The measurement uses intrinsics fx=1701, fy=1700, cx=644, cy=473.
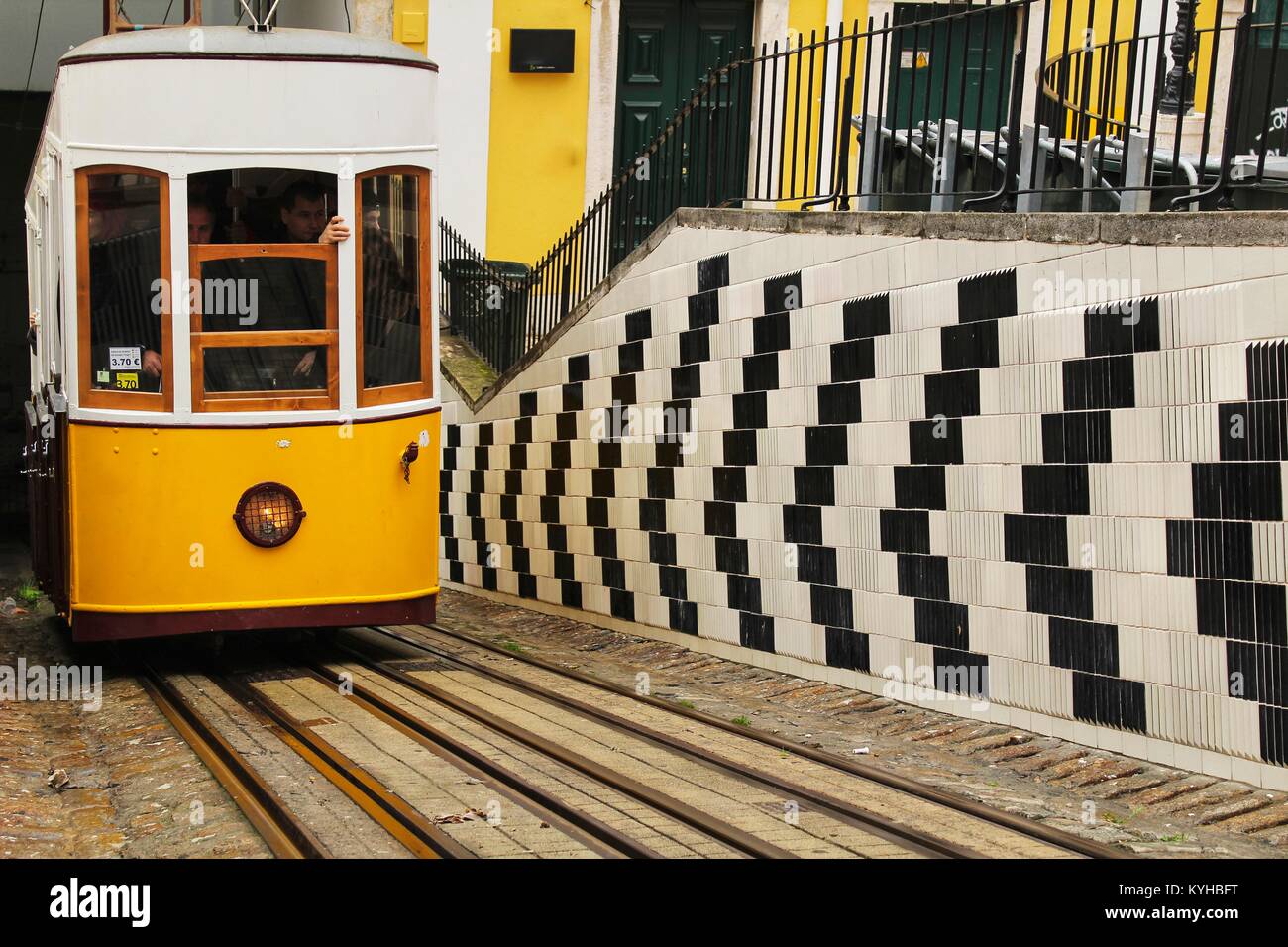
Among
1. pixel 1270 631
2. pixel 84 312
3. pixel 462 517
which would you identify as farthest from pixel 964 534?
pixel 462 517

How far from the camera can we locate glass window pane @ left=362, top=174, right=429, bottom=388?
9.45 meters

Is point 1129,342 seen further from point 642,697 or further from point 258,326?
point 258,326

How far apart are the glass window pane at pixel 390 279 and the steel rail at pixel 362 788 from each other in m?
2.01

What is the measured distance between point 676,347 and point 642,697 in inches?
108

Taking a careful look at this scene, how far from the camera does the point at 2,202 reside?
26.9 meters

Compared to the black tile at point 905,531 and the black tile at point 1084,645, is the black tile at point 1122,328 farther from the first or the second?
the black tile at point 905,531

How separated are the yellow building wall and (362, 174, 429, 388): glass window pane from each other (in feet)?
28.9

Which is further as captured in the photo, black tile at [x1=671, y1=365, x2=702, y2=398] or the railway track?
black tile at [x1=671, y1=365, x2=702, y2=398]

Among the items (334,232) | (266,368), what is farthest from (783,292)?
(266,368)

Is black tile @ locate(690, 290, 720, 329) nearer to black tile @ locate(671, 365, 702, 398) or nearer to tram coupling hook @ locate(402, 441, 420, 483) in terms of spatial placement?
black tile @ locate(671, 365, 702, 398)

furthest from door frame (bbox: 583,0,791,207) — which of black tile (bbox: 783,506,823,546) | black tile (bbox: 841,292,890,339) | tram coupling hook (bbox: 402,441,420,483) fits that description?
black tile (bbox: 841,292,890,339)

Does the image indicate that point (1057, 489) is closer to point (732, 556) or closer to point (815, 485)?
point (815, 485)

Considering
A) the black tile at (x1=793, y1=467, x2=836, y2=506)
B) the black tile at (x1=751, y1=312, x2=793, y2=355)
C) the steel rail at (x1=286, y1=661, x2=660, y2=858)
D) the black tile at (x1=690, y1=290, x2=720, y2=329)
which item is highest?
the black tile at (x1=690, y1=290, x2=720, y2=329)

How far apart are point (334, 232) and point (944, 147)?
3.30 meters
